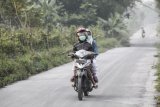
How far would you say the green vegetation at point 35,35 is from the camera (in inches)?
773

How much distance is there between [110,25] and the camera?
5319cm

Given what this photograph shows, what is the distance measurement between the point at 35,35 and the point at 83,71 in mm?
13246

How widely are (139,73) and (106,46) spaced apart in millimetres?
23970

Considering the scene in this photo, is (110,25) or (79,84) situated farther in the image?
(110,25)

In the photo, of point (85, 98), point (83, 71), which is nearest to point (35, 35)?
point (85, 98)

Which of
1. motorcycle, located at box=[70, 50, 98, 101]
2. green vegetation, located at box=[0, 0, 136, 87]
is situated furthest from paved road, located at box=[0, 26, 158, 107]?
green vegetation, located at box=[0, 0, 136, 87]

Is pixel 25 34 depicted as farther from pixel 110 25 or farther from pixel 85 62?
pixel 110 25

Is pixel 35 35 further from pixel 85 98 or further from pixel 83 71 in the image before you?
pixel 83 71

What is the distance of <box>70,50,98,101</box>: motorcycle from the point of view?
1270 cm

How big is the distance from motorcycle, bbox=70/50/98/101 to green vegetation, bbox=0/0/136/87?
3573mm

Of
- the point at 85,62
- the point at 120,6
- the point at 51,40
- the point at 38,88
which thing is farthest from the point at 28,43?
the point at 120,6

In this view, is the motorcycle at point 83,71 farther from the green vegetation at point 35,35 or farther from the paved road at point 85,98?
the green vegetation at point 35,35

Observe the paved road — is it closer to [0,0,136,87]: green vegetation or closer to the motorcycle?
the motorcycle

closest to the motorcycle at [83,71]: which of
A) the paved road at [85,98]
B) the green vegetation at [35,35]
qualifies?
the paved road at [85,98]
